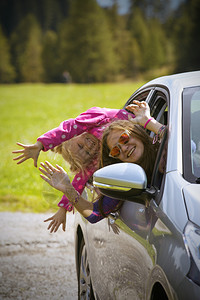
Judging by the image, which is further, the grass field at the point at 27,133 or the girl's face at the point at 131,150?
the grass field at the point at 27,133

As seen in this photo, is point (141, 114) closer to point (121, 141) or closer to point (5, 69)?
point (121, 141)

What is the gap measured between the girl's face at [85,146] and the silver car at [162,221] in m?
0.40

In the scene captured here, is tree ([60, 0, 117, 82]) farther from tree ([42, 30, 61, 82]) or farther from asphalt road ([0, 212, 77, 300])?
asphalt road ([0, 212, 77, 300])

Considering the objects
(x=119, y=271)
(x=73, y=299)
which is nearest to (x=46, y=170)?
(x=119, y=271)

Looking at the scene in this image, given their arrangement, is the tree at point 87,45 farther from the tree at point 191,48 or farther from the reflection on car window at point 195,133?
the reflection on car window at point 195,133

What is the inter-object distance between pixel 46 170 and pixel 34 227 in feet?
15.3

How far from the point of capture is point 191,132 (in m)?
2.37

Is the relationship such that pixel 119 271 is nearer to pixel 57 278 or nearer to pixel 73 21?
pixel 57 278

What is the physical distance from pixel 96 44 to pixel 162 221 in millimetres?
97022

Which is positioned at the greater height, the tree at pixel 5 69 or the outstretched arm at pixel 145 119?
the outstretched arm at pixel 145 119

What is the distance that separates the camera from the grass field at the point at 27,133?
29.1 feet

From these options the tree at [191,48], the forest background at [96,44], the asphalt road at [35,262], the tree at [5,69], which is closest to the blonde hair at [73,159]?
the asphalt road at [35,262]

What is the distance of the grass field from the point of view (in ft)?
29.1

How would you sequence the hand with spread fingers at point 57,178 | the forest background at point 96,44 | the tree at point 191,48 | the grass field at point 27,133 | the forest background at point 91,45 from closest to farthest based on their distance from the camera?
the hand with spread fingers at point 57,178 → the grass field at point 27,133 → the tree at point 191,48 → the forest background at point 91,45 → the forest background at point 96,44
